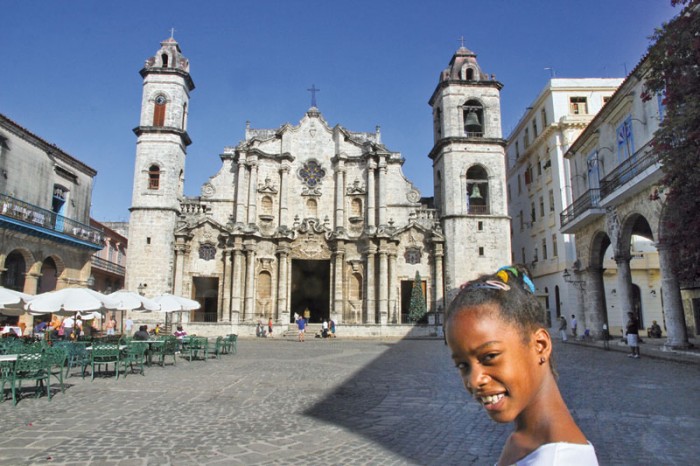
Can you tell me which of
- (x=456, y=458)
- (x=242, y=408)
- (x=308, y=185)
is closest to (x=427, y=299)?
(x=308, y=185)

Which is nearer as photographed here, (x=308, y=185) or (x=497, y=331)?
(x=497, y=331)

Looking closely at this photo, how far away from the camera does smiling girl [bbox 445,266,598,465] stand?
1449mm

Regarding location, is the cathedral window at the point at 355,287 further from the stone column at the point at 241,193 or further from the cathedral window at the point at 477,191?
the cathedral window at the point at 477,191

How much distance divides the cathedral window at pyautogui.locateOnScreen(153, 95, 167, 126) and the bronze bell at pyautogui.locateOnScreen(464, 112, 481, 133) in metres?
20.4

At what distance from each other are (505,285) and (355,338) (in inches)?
1102

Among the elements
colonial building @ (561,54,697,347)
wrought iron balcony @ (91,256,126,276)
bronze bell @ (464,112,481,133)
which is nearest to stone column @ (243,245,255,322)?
wrought iron balcony @ (91,256,126,276)

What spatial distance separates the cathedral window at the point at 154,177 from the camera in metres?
31.8

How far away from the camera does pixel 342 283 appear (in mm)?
32594

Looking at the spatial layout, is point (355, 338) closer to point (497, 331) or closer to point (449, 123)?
point (449, 123)

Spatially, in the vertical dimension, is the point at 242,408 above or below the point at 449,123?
below

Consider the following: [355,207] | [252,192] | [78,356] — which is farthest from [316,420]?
[355,207]

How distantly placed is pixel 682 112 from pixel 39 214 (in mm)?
23920

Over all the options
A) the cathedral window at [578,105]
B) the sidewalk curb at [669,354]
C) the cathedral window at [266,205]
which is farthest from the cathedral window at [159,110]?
the sidewalk curb at [669,354]

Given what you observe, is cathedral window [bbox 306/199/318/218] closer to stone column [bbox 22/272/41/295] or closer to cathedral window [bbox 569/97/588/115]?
→ stone column [bbox 22/272/41/295]
